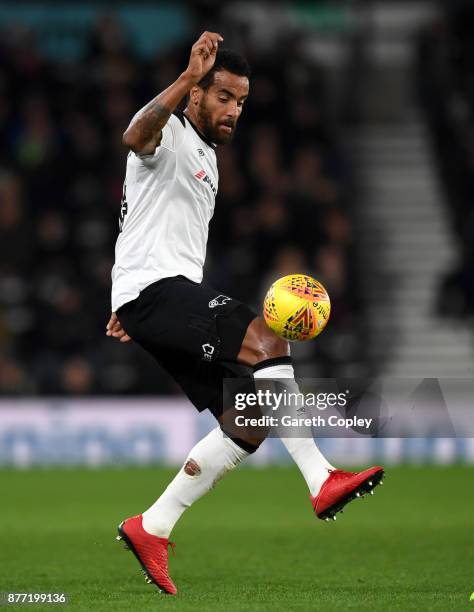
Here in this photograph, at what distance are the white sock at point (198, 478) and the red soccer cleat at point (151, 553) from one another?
0.11 ft

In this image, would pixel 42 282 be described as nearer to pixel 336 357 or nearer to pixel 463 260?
pixel 336 357

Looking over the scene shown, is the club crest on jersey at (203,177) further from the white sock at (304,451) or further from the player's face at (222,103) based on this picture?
the white sock at (304,451)

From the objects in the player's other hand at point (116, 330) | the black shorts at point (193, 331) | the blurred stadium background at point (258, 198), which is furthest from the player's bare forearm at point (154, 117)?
the blurred stadium background at point (258, 198)

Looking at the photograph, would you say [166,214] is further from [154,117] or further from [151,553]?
[151,553]

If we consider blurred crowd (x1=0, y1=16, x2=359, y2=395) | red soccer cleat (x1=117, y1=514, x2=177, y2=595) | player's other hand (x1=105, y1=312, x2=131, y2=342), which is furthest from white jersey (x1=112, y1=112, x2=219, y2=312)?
blurred crowd (x1=0, y1=16, x2=359, y2=395)

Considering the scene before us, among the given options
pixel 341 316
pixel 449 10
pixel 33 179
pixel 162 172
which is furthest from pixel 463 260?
pixel 162 172

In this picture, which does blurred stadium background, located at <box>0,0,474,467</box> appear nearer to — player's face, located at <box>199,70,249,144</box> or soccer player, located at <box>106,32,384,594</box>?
soccer player, located at <box>106,32,384,594</box>

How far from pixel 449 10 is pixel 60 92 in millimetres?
4877

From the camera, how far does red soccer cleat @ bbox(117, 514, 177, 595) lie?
6.04 m

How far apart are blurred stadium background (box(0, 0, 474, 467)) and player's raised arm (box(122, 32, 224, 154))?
301 inches

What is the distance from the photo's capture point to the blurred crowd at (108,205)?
44.2 ft

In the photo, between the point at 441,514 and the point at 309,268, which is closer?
the point at 441,514

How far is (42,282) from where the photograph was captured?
45.0 feet

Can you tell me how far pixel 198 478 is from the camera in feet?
19.7
